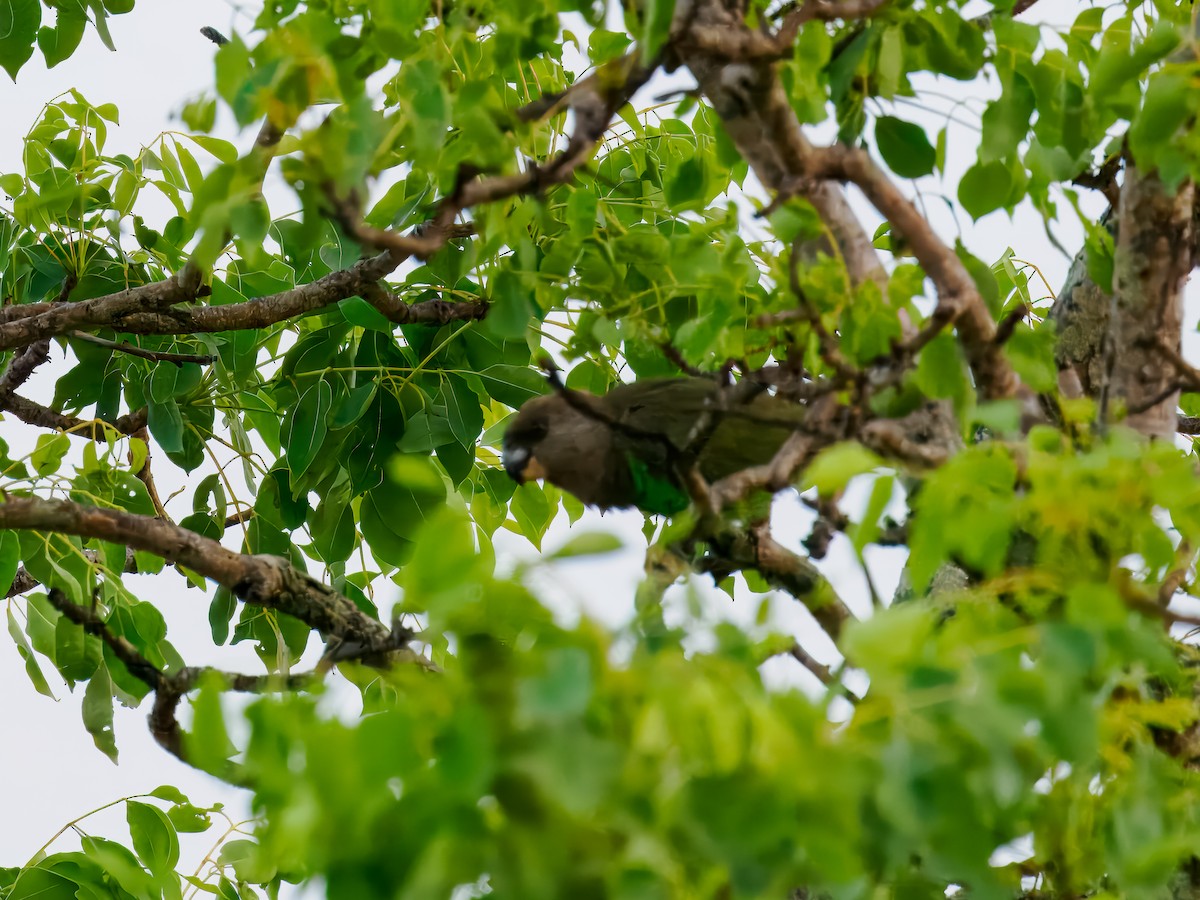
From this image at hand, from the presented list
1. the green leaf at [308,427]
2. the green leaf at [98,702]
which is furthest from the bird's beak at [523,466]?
the green leaf at [98,702]

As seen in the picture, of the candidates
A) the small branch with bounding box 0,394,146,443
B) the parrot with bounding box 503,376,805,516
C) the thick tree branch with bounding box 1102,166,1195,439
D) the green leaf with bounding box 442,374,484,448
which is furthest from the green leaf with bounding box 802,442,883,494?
the small branch with bounding box 0,394,146,443

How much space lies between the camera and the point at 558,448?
240 centimetres

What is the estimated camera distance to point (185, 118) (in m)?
1.20

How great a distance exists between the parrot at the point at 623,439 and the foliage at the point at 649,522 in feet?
0.34

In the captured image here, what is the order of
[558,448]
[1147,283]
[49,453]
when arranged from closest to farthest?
[1147,283], [49,453], [558,448]

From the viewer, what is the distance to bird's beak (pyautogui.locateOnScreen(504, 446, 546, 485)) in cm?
245

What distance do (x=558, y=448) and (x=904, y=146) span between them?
1157 mm

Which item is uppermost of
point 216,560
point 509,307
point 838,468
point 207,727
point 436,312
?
point 436,312

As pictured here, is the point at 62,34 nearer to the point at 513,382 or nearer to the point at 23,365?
the point at 23,365

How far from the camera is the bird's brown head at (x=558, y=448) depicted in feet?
7.77

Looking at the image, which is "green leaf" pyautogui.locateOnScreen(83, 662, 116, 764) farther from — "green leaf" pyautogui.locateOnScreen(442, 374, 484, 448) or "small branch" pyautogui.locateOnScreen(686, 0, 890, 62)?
"small branch" pyautogui.locateOnScreen(686, 0, 890, 62)

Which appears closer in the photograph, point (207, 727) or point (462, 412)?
point (207, 727)

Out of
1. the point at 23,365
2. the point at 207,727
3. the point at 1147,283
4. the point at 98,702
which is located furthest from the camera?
the point at 23,365

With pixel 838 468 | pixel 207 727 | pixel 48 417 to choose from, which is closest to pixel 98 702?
pixel 48 417
